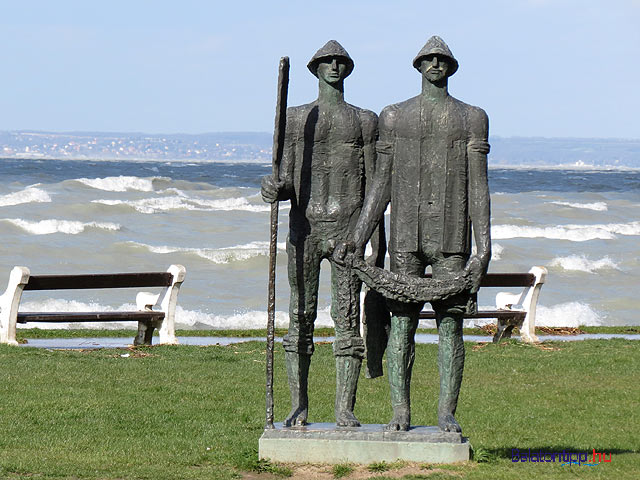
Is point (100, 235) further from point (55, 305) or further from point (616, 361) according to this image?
point (616, 361)

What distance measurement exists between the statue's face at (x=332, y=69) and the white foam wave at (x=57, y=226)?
32684 millimetres

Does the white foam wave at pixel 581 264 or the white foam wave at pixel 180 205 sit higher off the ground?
the white foam wave at pixel 581 264

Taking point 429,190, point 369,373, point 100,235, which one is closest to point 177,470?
point 369,373

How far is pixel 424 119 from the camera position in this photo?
7.93 m

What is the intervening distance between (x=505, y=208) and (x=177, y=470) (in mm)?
50772

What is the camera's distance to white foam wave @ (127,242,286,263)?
105ft

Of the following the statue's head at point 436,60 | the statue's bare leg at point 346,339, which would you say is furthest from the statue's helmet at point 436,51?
the statue's bare leg at point 346,339

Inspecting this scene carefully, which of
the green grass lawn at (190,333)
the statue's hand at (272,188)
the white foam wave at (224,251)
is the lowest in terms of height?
the white foam wave at (224,251)

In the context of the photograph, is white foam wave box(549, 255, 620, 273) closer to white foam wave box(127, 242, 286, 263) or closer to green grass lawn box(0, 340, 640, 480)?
white foam wave box(127, 242, 286, 263)

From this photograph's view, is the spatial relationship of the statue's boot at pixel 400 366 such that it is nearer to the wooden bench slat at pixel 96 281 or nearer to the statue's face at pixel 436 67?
the statue's face at pixel 436 67

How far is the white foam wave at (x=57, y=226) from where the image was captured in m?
40.4

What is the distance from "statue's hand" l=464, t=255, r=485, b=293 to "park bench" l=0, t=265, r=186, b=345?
24.7 feet

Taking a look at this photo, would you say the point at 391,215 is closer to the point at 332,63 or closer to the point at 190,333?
the point at 332,63

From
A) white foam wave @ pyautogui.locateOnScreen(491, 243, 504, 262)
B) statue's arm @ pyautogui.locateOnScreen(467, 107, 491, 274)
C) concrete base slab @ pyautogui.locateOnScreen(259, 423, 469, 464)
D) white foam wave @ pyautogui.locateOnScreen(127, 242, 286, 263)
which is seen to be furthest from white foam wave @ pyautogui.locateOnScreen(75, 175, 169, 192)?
statue's arm @ pyautogui.locateOnScreen(467, 107, 491, 274)
